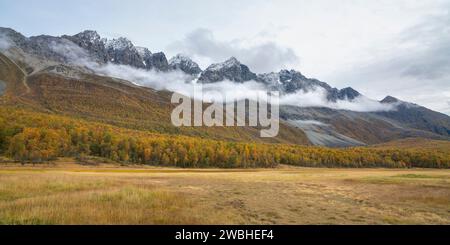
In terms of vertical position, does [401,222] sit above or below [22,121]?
below

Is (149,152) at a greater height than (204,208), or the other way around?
(149,152)

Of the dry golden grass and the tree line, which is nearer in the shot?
the dry golden grass

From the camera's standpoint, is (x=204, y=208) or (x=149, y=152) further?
(x=149, y=152)

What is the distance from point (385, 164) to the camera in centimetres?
18138

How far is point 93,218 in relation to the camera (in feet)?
60.2

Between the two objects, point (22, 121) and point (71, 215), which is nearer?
point (71, 215)

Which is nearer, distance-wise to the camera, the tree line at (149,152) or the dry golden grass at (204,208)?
the dry golden grass at (204,208)

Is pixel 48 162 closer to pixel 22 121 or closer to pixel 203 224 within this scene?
pixel 22 121
